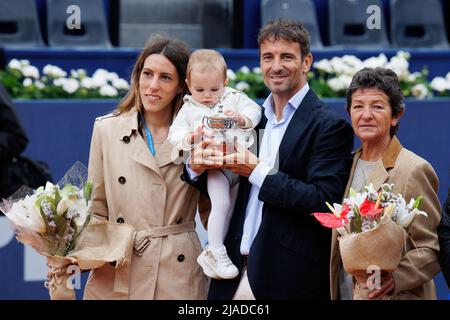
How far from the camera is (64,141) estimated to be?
658cm

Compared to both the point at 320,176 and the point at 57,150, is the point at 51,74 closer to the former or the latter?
the point at 57,150

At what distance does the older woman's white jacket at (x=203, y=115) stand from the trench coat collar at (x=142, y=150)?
12 centimetres

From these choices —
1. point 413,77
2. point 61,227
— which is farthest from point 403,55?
point 61,227

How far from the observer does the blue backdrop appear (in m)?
6.40

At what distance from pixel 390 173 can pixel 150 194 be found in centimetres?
99

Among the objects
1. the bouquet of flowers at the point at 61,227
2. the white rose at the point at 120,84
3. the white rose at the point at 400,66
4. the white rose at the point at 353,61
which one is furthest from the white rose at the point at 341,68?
the bouquet of flowers at the point at 61,227

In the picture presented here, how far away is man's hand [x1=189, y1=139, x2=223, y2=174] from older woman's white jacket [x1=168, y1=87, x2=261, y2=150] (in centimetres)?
7

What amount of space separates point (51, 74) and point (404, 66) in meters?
2.24

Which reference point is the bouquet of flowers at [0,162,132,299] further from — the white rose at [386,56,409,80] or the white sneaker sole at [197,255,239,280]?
the white rose at [386,56,409,80]

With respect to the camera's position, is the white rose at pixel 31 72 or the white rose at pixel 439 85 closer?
the white rose at pixel 31 72

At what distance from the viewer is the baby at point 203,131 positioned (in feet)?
14.4

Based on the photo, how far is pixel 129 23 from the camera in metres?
8.39

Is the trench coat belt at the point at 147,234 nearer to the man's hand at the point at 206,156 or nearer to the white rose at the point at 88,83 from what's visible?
the man's hand at the point at 206,156

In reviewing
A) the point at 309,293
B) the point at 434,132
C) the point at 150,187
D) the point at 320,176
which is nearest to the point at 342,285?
the point at 309,293
